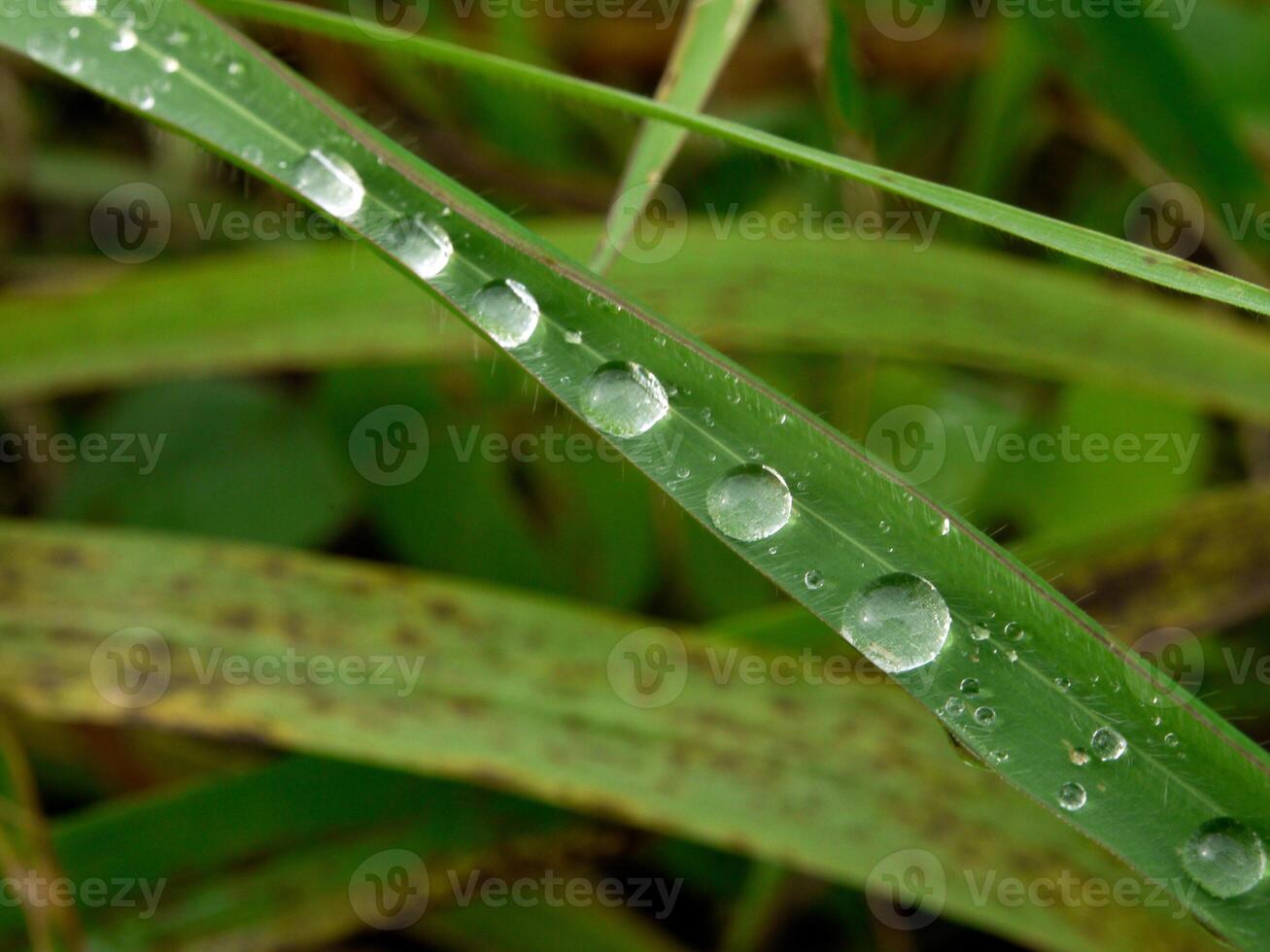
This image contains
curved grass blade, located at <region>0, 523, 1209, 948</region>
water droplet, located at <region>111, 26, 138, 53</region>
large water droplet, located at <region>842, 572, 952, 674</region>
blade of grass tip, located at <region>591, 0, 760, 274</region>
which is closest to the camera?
large water droplet, located at <region>842, 572, 952, 674</region>

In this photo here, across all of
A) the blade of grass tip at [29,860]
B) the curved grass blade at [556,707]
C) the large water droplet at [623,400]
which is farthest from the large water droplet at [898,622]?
the blade of grass tip at [29,860]

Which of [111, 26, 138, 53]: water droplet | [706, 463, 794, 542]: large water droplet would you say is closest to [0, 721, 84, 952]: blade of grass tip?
[111, 26, 138, 53]: water droplet

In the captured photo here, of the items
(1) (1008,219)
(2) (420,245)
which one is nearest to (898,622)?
(1) (1008,219)

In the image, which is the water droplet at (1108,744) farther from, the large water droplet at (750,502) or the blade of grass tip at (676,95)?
the blade of grass tip at (676,95)

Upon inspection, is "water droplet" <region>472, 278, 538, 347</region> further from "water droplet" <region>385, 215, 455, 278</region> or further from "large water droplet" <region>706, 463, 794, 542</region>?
"large water droplet" <region>706, 463, 794, 542</region>

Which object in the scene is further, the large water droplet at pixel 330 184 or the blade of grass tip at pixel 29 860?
the blade of grass tip at pixel 29 860

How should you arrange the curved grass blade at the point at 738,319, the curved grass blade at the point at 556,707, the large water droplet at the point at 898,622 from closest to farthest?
1. the large water droplet at the point at 898,622
2. the curved grass blade at the point at 556,707
3. the curved grass blade at the point at 738,319
